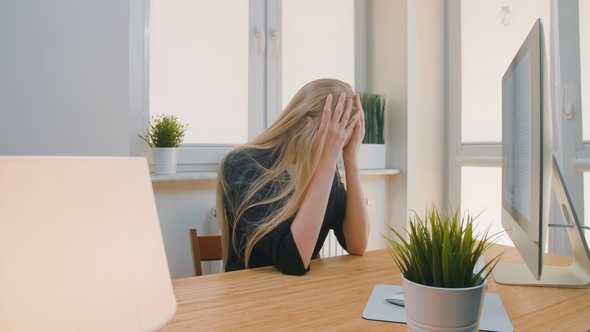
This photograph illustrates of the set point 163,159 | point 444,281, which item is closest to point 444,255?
point 444,281

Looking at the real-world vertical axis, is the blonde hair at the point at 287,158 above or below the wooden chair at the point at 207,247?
above

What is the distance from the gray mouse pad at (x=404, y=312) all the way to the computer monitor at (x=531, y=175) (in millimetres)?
96

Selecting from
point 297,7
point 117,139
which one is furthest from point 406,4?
point 117,139

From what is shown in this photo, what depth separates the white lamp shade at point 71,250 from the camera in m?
0.36

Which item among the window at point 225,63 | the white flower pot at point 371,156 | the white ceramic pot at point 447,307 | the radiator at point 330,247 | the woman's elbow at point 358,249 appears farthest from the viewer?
the white flower pot at point 371,156

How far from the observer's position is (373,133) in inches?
95.1

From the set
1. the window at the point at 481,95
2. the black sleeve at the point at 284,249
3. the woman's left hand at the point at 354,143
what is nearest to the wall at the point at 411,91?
the window at the point at 481,95

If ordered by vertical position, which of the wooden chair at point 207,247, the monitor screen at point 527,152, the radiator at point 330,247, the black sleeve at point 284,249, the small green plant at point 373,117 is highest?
the small green plant at point 373,117

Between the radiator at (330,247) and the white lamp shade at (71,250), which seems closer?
the white lamp shade at (71,250)

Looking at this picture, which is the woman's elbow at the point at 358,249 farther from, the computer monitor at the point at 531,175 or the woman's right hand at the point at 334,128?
the computer monitor at the point at 531,175

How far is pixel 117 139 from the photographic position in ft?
5.04

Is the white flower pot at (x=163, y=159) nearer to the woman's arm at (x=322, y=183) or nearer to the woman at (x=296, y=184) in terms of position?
the woman at (x=296, y=184)

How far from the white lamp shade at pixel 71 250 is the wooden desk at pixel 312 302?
1.11ft

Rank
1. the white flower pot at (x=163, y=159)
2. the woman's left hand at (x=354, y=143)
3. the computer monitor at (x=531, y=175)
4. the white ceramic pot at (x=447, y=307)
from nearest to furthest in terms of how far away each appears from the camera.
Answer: the white ceramic pot at (x=447, y=307) < the computer monitor at (x=531, y=175) < the woman's left hand at (x=354, y=143) < the white flower pot at (x=163, y=159)
